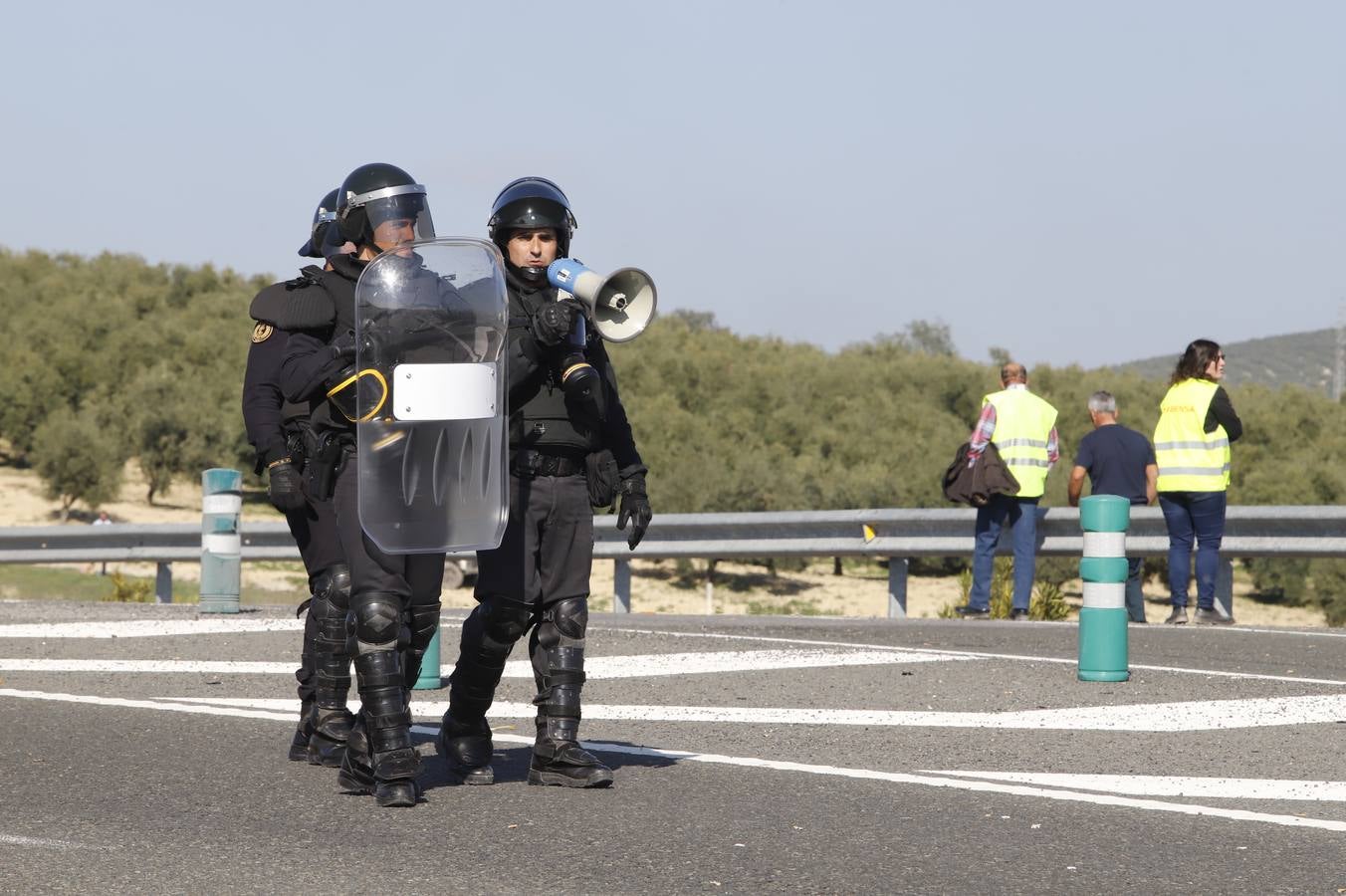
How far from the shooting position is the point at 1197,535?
565 inches

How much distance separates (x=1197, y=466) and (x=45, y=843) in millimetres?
10423

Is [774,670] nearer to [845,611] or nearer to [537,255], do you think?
[537,255]

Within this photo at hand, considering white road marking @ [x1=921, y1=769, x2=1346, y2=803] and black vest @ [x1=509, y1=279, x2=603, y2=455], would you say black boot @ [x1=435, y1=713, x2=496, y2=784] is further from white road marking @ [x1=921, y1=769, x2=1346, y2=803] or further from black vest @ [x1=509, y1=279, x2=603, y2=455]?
white road marking @ [x1=921, y1=769, x2=1346, y2=803]

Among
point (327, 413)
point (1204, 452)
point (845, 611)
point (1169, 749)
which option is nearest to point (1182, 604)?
point (1204, 452)

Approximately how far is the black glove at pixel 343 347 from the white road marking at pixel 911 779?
6.46 ft

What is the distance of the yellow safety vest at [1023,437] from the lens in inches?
593

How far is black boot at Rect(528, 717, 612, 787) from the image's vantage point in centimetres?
649

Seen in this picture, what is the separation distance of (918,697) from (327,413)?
12.0ft

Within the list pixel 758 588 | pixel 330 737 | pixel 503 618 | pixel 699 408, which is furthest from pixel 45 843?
pixel 699 408

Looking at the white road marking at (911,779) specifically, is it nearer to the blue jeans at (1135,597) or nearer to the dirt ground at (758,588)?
the blue jeans at (1135,597)

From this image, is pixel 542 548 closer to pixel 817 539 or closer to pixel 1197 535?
pixel 1197 535

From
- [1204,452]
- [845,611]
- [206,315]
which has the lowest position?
[845,611]

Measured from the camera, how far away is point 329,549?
7.00 m

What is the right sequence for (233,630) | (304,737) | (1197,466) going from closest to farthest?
(304,737) < (233,630) < (1197,466)
